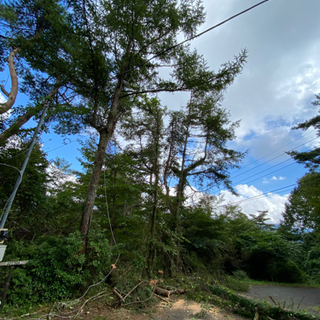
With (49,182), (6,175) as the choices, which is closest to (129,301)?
(49,182)

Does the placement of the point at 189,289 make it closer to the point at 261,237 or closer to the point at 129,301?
the point at 129,301

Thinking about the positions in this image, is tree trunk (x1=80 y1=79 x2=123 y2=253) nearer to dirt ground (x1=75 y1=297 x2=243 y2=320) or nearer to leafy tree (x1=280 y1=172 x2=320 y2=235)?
dirt ground (x1=75 y1=297 x2=243 y2=320)

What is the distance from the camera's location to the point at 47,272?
3.80m

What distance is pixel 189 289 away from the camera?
603 centimetres

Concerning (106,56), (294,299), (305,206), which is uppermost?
(106,56)

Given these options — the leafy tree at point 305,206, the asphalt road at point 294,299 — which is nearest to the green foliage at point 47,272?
the asphalt road at point 294,299

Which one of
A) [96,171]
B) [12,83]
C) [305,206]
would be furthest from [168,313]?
[305,206]

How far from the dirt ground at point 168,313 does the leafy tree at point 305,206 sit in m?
8.27

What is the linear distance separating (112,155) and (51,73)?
10.5 feet

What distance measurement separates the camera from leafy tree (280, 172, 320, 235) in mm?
9711

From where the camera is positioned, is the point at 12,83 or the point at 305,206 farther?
the point at 305,206

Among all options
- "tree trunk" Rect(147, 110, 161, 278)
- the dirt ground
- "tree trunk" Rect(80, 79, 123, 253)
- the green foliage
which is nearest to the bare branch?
"tree trunk" Rect(80, 79, 123, 253)

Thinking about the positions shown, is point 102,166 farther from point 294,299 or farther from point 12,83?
point 294,299

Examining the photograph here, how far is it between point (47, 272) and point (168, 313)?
3012mm
